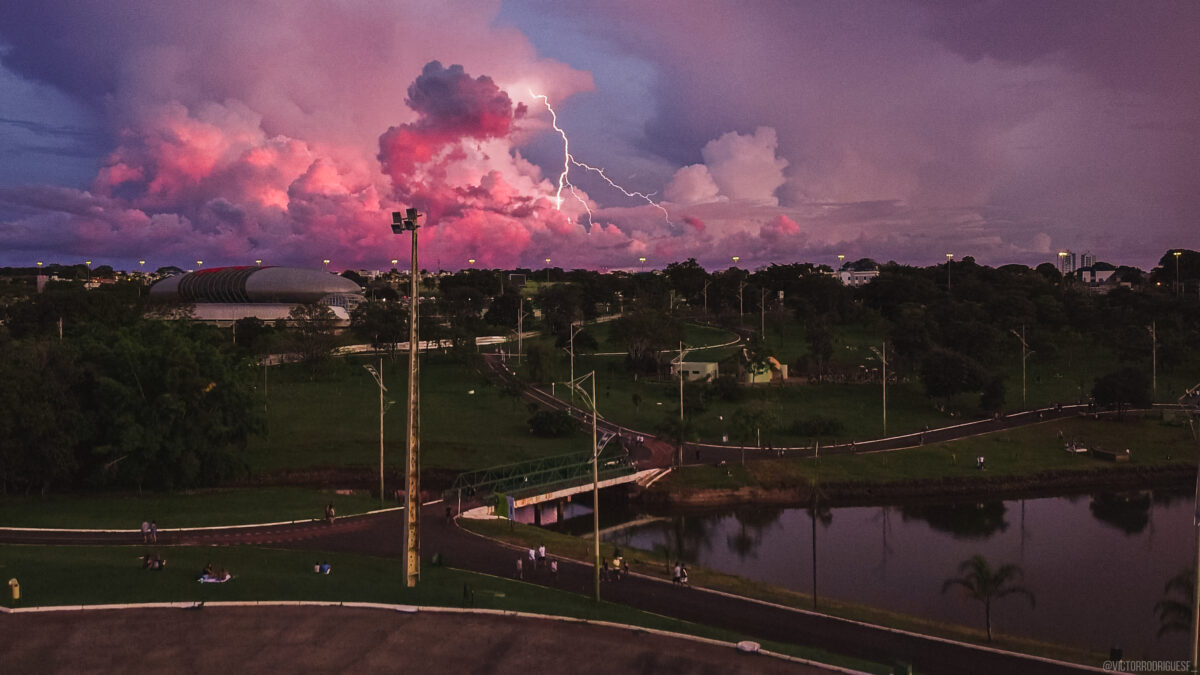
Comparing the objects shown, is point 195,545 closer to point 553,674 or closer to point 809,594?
point 553,674

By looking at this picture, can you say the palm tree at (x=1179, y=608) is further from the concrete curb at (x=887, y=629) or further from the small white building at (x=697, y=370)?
the small white building at (x=697, y=370)

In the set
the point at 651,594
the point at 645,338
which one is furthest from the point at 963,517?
the point at 645,338

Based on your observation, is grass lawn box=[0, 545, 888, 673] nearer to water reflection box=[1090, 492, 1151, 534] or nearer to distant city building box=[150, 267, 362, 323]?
water reflection box=[1090, 492, 1151, 534]

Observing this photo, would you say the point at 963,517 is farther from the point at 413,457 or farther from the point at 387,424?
the point at 387,424

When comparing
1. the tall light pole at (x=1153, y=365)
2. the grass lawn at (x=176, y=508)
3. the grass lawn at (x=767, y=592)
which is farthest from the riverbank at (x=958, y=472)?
the grass lawn at (x=176, y=508)

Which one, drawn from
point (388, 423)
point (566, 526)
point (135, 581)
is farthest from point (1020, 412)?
point (135, 581)

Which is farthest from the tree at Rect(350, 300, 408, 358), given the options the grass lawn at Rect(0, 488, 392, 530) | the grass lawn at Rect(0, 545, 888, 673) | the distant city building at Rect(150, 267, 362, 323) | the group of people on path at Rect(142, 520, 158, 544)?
the grass lawn at Rect(0, 545, 888, 673)
